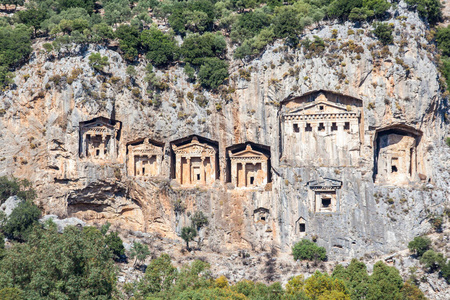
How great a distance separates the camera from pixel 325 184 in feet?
284

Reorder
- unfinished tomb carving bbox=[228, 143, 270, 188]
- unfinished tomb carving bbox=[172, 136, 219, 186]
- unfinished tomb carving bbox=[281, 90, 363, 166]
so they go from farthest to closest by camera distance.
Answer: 1. unfinished tomb carving bbox=[172, 136, 219, 186]
2. unfinished tomb carving bbox=[228, 143, 270, 188]
3. unfinished tomb carving bbox=[281, 90, 363, 166]

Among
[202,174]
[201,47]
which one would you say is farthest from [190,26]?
[202,174]

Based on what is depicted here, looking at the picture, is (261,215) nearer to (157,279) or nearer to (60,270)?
(157,279)

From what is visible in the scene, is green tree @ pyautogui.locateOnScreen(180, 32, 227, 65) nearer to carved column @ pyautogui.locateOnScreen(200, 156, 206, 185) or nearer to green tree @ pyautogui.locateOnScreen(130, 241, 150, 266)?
carved column @ pyautogui.locateOnScreen(200, 156, 206, 185)

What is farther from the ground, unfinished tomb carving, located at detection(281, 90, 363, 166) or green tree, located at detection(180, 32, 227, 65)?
green tree, located at detection(180, 32, 227, 65)

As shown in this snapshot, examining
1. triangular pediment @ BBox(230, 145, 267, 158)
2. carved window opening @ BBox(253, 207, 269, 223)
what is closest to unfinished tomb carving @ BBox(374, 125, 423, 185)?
carved window opening @ BBox(253, 207, 269, 223)

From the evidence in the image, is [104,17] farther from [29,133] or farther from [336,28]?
[336,28]

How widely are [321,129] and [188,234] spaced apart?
15232 mm

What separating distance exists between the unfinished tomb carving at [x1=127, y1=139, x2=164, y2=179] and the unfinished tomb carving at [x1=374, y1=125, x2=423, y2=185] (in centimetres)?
2015

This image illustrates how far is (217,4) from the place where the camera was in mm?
105938

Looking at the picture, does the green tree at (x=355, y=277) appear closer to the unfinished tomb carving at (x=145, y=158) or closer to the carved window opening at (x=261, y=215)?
the carved window opening at (x=261, y=215)

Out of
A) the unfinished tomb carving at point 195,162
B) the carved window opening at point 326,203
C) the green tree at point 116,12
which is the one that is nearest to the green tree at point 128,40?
the green tree at point 116,12

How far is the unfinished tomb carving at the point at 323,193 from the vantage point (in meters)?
86.4

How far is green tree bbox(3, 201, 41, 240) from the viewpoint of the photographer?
274 feet
